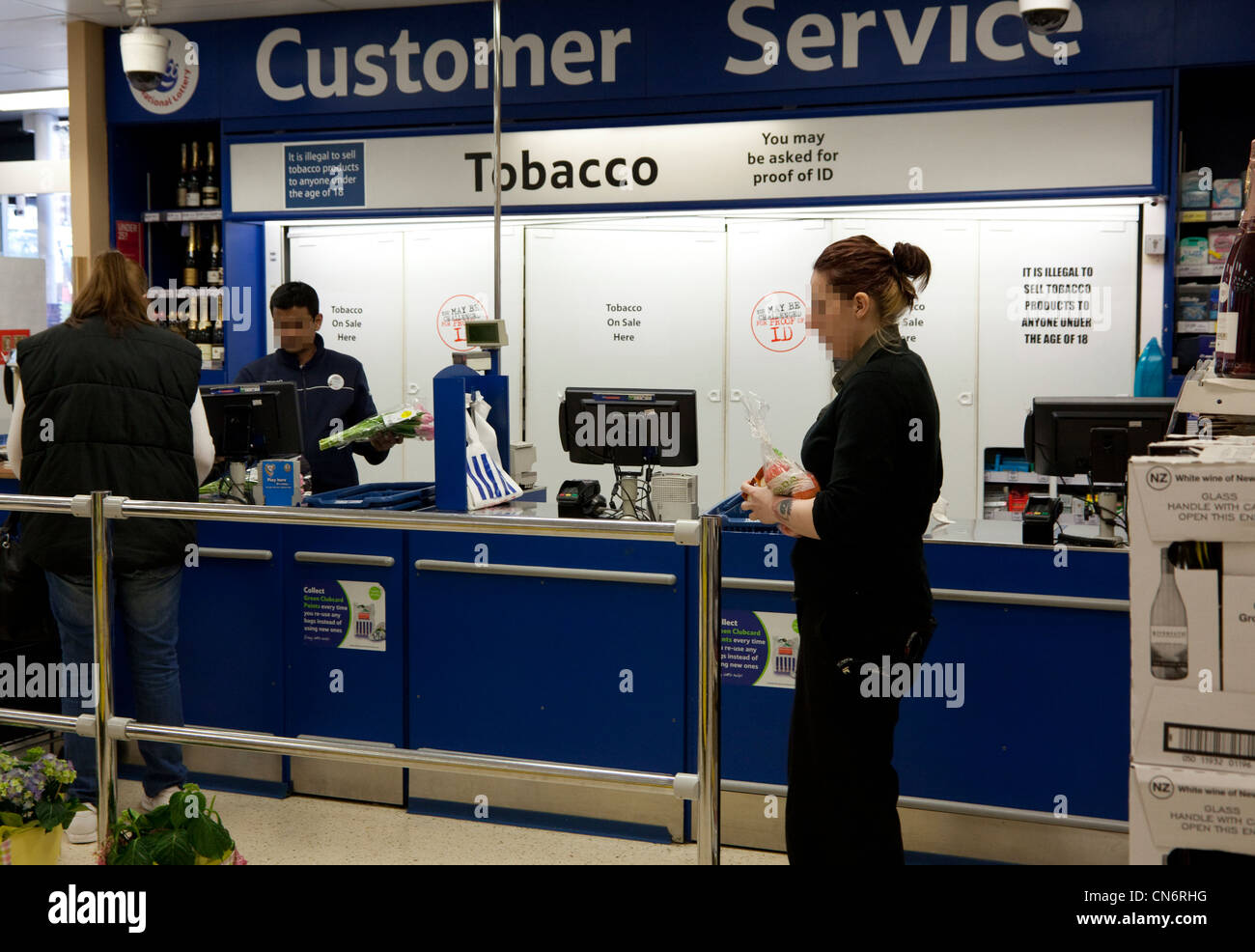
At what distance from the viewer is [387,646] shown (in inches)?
148

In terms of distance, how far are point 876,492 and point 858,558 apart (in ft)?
0.55

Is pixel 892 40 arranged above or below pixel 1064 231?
above

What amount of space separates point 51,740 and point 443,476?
1.58 m

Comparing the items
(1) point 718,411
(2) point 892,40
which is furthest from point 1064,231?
(1) point 718,411

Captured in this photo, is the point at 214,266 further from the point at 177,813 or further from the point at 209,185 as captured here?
the point at 177,813

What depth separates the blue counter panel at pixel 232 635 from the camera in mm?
3877

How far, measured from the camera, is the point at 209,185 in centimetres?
628

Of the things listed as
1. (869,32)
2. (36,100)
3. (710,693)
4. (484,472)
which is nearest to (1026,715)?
(710,693)

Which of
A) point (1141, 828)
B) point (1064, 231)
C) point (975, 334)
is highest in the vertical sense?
point (1064, 231)

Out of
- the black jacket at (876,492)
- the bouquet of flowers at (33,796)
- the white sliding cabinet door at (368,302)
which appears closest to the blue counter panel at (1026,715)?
the black jacket at (876,492)

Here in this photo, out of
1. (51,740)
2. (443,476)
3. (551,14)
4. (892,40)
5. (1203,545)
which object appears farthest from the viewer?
(551,14)

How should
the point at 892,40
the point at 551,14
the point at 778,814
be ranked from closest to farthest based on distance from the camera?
the point at 778,814 < the point at 892,40 < the point at 551,14
